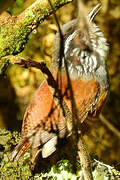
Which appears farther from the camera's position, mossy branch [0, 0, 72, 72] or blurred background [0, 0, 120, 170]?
blurred background [0, 0, 120, 170]

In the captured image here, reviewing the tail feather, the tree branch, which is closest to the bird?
the tail feather

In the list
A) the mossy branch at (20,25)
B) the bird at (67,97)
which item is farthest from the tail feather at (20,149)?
the mossy branch at (20,25)

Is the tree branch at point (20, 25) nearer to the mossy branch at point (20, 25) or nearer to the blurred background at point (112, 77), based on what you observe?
the mossy branch at point (20, 25)

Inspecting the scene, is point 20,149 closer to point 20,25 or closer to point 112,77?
point 20,25

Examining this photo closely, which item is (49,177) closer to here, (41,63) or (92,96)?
(92,96)

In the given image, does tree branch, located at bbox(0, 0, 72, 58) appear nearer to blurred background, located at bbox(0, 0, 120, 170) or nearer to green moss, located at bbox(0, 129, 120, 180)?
green moss, located at bbox(0, 129, 120, 180)

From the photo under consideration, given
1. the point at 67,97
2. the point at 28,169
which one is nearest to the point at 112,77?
the point at 67,97
